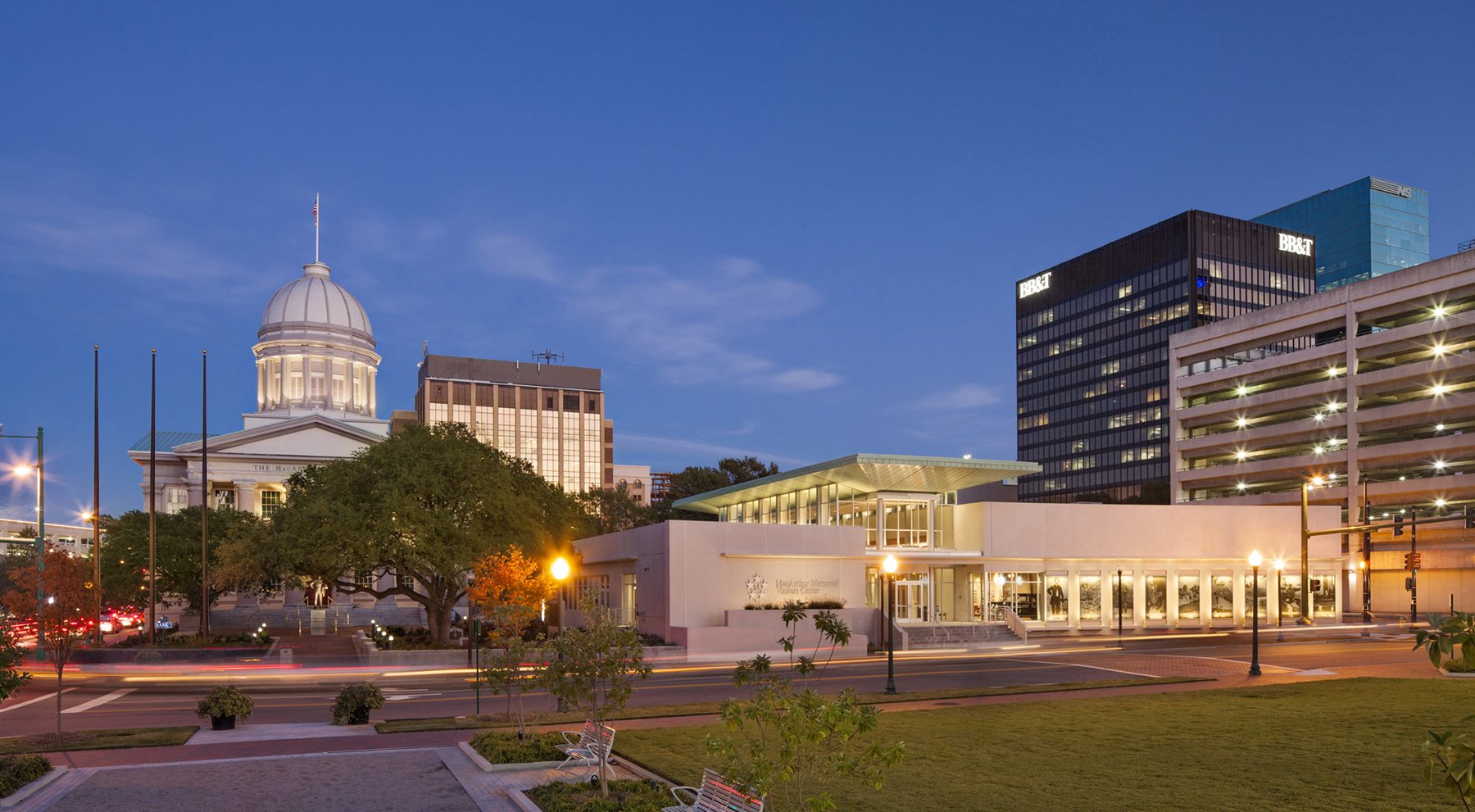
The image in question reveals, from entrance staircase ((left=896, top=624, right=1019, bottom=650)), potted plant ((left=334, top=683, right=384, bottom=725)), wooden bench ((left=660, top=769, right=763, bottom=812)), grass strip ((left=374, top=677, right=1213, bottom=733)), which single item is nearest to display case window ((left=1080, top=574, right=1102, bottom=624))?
entrance staircase ((left=896, top=624, right=1019, bottom=650))

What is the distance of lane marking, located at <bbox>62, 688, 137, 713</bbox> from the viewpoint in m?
30.1

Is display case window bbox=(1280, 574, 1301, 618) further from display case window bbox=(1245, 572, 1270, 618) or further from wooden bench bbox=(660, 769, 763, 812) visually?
wooden bench bbox=(660, 769, 763, 812)

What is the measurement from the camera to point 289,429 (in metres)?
98.3

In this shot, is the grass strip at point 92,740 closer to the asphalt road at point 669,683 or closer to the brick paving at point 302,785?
the brick paving at point 302,785

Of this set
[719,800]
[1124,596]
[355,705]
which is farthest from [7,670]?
[1124,596]

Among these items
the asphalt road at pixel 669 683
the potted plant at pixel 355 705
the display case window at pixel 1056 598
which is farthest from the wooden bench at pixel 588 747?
the display case window at pixel 1056 598

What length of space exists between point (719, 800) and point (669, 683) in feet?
78.3

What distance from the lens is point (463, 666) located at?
145 feet

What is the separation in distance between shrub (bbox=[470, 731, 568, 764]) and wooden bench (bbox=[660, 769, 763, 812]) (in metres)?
6.15

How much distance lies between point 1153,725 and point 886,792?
9.95 meters

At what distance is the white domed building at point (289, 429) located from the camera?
91688 mm

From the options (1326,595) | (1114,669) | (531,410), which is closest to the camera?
(1114,669)

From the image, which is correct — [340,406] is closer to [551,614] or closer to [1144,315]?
[551,614]

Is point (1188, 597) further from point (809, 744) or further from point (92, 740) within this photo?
point (809, 744)
